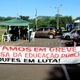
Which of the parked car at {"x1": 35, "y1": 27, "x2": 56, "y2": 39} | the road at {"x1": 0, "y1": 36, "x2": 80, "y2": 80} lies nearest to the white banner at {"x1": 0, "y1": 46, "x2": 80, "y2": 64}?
the road at {"x1": 0, "y1": 36, "x2": 80, "y2": 80}

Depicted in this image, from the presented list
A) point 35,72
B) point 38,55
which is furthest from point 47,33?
point 35,72

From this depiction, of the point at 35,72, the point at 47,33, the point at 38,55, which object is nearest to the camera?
the point at 35,72

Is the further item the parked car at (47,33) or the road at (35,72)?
the parked car at (47,33)

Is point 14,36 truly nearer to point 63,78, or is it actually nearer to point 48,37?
point 48,37

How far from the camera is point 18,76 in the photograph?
1055 centimetres

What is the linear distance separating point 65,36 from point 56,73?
3020cm

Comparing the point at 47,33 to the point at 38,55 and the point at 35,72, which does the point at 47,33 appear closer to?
the point at 38,55

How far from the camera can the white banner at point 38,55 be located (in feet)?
44.6

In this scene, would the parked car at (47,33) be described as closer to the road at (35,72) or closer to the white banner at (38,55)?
the white banner at (38,55)

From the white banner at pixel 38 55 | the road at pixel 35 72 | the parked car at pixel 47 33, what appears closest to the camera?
the road at pixel 35 72

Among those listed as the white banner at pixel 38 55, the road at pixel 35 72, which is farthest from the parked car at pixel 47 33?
the road at pixel 35 72

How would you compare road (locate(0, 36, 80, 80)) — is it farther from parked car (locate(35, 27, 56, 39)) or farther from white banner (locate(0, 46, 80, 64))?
parked car (locate(35, 27, 56, 39))

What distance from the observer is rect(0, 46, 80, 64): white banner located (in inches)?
535

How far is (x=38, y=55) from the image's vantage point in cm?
1359
